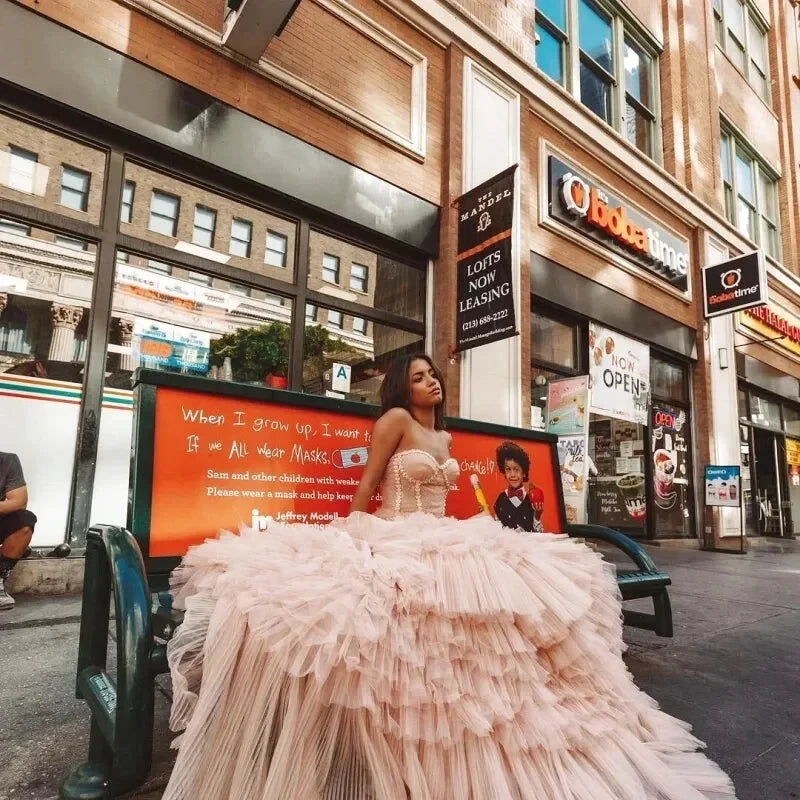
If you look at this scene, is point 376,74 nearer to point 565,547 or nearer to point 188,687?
point 565,547

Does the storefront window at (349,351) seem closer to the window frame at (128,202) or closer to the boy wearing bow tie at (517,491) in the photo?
the window frame at (128,202)

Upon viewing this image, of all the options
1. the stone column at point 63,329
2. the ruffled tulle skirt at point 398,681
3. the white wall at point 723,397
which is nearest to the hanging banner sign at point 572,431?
the white wall at point 723,397

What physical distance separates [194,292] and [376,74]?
3.61m

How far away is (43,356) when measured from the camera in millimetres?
4875

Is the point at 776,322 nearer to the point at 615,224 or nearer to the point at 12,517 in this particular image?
the point at 615,224

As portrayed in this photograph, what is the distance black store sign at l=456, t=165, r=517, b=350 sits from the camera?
6238 mm

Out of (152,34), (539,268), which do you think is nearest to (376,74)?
(152,34)

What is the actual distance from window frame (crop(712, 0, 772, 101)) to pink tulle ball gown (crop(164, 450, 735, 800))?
638 inches

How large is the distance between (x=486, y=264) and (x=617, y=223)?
425 centimetres

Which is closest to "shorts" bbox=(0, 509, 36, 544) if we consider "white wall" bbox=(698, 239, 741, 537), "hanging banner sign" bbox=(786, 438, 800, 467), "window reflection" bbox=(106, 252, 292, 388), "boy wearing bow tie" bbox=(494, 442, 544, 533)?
"window reflection" bbox=(106, 252, 292, 388)

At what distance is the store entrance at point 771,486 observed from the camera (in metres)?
13.4

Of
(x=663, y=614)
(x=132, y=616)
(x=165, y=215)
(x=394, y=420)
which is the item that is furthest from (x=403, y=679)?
(x=165, y=215)

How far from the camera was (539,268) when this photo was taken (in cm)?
816

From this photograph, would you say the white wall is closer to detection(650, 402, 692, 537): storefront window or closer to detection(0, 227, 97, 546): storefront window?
detection(650, 402, 692, 537): storefront window
